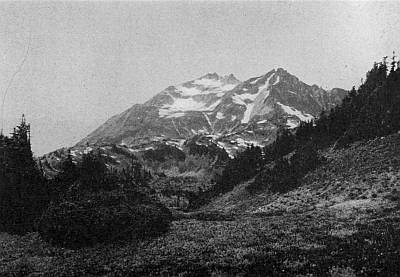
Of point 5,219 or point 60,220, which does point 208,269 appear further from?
point 5,219

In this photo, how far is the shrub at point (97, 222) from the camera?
28844mm

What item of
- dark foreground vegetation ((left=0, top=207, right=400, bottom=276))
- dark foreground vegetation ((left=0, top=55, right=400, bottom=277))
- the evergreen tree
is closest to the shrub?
dark foreground vegetation ((left=0, top=55, right=400, bottom=277))

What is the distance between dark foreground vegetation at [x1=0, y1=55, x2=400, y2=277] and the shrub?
87mm

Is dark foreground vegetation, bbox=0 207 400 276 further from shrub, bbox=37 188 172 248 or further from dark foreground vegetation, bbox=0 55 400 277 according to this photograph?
shrub, bbox=37 188 172 248

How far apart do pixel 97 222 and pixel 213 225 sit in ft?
37.2

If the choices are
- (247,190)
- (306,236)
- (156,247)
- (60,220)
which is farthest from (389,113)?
(60,220)

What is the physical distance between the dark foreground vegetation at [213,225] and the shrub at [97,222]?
0.28ft

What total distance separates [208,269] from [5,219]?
30638mm

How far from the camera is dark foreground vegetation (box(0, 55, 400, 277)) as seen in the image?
63.4 ft

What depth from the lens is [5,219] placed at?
3944 cm

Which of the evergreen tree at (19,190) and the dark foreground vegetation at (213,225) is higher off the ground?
the evergreen tree at (19,190)

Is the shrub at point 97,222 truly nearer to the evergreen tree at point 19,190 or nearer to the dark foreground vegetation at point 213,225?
the dark foreground vegetation at point 213,225

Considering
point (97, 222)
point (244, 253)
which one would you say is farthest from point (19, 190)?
point (244, 253)

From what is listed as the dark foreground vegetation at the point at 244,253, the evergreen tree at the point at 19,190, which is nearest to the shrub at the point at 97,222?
the dark foreground vegetation at the point at 244,253
